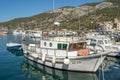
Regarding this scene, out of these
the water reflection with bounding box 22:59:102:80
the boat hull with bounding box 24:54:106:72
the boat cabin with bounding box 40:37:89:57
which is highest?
the boat cabin with bounding box 40:37:89:57

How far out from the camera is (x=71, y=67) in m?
28.4

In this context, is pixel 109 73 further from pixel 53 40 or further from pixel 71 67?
pixel 53 40

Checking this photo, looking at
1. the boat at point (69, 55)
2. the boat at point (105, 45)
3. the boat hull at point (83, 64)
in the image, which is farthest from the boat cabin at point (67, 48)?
the boat at point (105, 45)

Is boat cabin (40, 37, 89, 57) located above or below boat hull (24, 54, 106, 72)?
above

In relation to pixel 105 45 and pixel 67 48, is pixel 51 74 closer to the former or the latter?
pixel 67 48

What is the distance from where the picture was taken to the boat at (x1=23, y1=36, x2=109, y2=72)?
1076 inches

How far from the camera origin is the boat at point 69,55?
89.7 ft

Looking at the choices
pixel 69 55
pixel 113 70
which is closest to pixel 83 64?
A: pixel 69 55

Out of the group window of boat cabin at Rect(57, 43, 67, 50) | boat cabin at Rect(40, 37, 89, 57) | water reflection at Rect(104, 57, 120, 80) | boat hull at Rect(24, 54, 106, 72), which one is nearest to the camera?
water reflection at Rect(104, 57, 120, 80)

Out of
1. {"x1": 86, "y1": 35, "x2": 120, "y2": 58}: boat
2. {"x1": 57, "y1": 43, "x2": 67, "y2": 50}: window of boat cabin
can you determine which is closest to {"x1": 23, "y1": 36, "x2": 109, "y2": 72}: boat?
{"x1": 57, "y1": 43, "x2": 67, "y2": 50}: window of boat cabin

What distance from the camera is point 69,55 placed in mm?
28984

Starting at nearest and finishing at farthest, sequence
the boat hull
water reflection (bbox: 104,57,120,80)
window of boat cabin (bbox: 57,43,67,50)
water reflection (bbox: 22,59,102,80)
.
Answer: water reflection (bbox: 104,57,120,80) → water reflection (bbox: 22,59,102,80) → the boat hull → window of boat cabin (bbox: 57,43,67,50)

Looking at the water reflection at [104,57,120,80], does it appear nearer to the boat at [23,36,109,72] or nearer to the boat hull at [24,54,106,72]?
the boat hull at [24,54,106,72]

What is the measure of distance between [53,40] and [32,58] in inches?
273
